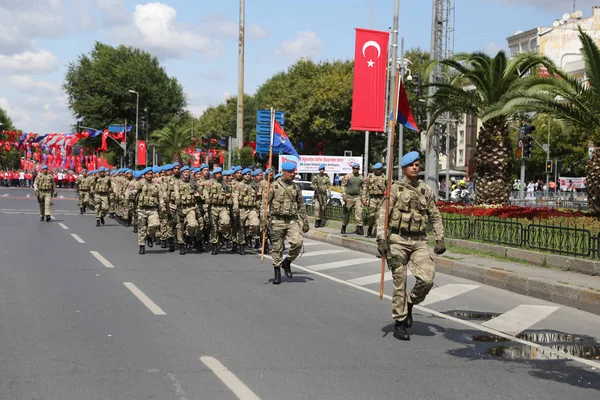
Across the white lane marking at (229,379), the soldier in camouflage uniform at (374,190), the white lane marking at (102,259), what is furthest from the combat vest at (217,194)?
the white lane marking at (229,379)

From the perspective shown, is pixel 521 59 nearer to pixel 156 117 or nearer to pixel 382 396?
pixel 382 396

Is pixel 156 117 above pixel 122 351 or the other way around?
above

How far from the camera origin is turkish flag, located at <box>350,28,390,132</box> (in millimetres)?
21625

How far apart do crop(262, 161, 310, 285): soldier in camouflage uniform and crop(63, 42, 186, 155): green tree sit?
64039mm

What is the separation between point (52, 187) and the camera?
2638cm

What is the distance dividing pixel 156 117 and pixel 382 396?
239 feet

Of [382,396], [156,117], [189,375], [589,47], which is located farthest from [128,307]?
[156,117]

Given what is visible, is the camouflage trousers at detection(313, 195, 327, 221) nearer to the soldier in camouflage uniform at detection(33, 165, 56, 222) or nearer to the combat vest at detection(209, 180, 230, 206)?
the combat vest at detection(209, 180, 230, 206)

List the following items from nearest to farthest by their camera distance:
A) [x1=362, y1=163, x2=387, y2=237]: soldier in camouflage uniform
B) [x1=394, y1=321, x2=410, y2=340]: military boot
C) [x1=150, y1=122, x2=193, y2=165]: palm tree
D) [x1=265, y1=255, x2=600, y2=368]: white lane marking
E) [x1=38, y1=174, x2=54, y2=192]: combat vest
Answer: [x1=265, y1=255, x2=600, y2=368]: white lane marking → [x1=394, y1=321, x2=410, y2=340]: military boot → [x1=362, y1=163, x2=387, y2=237]: soldier in camouflage uniform → [x1=38, y1=174, x2=54, y2=192]: combat vest → [x1=150, y1=122, x2=193, y2=165]: palm tree

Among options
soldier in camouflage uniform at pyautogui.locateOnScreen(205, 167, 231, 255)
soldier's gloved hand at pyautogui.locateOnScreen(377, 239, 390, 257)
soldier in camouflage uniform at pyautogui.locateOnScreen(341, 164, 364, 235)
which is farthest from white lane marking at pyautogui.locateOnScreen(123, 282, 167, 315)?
soldier in camouflage uniform at pyautogui.locateOnScreen(341, 164, 364, 235)

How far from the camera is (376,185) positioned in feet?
65.0

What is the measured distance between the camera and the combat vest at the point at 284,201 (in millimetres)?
12258

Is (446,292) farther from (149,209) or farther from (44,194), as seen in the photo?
(44,194)

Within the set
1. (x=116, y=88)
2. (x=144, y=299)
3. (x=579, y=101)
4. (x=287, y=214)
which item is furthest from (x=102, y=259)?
(x=116, y=88)
